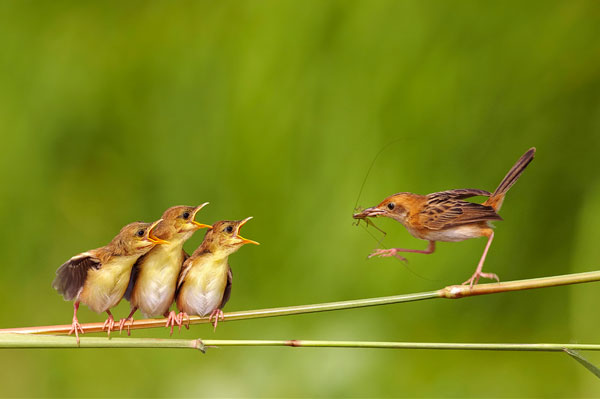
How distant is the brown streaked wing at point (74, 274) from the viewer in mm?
664

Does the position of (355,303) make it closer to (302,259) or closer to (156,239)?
(156,239)

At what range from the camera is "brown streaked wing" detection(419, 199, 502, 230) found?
564 mm

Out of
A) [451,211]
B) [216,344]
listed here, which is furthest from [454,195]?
[216,344]

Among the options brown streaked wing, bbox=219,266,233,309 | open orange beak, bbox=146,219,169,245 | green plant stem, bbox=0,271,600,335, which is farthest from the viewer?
brown streaked wing, bbox=219,266,233,309

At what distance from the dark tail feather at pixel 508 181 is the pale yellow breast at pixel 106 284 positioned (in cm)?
33

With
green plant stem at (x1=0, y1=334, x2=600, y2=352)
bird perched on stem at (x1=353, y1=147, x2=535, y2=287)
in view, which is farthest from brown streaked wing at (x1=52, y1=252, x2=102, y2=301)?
bird perched on stem at (x1=353, y1=147, x2=535, y2=287)

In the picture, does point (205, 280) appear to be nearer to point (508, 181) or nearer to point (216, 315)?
point (216, 315)

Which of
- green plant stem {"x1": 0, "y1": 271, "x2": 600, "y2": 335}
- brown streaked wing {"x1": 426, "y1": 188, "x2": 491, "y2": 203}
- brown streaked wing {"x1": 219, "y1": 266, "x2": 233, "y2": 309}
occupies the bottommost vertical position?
brown streaked wing {"x1": 219, "y1": 266, "x2": 233, "y2": 309}

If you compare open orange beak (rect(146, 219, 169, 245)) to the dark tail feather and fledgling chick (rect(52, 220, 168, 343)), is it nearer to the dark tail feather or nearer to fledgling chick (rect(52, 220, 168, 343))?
fledgling chick (rect(52, 220, 168, 343))

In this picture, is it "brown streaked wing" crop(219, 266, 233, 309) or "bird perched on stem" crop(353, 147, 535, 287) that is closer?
"bird perched on stem" crop(353, 147, 535, 287)

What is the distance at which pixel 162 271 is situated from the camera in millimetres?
664

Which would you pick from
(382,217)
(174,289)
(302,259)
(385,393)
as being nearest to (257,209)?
(302,259)

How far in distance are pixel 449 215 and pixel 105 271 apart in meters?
0.32

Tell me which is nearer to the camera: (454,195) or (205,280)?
(454,195)
